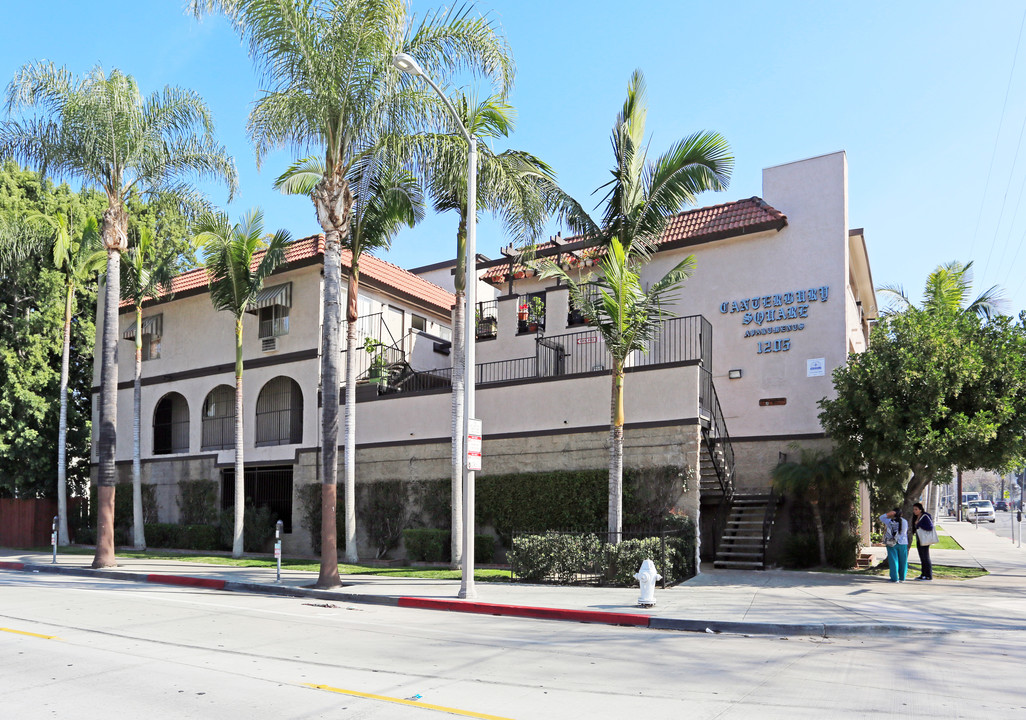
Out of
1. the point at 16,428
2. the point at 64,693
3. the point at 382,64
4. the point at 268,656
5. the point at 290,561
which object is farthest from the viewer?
the point at 16,428

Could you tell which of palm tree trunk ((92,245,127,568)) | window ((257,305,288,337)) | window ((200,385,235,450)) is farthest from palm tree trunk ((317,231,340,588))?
window ((200,385,235,450))

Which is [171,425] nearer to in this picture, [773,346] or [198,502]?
[198,502]

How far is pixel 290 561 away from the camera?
75.3 ft

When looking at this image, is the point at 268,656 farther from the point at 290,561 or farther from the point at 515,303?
the point at 515,303

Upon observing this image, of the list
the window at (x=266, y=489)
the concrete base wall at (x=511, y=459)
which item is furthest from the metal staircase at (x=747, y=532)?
the window at (x=266, y=489)

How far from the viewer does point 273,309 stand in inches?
1101

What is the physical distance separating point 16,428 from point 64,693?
2593 cm

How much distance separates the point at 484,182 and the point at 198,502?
1599 cm

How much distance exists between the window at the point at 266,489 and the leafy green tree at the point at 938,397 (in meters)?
17.5

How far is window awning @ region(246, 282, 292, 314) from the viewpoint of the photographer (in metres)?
27.0

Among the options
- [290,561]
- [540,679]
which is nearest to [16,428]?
[290,561]

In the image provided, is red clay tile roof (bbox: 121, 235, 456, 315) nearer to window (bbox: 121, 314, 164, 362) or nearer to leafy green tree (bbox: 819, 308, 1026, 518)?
window (bbox: 121, 314, 164, 362)

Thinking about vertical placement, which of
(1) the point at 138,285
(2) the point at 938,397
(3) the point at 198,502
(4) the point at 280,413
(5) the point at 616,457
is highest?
(1) the point at 138,285

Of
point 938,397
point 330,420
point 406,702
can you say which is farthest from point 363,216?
point 406,702
